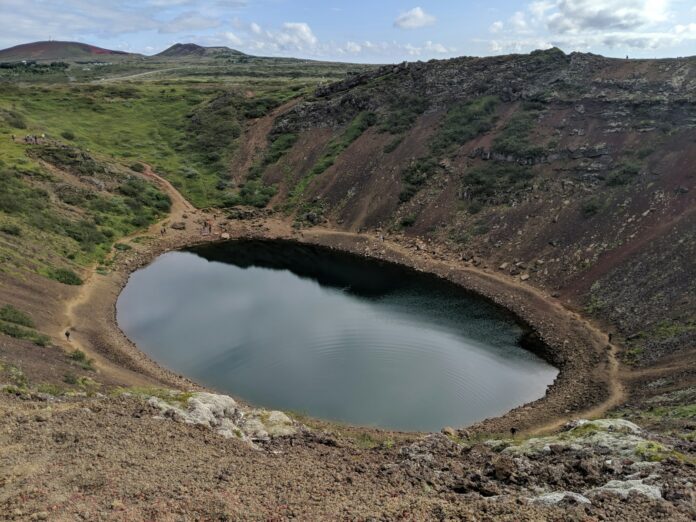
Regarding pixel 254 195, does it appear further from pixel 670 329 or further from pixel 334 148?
pixel 670 329

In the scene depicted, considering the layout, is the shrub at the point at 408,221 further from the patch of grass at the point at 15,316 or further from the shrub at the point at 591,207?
the patch of grass at the point at 15,316

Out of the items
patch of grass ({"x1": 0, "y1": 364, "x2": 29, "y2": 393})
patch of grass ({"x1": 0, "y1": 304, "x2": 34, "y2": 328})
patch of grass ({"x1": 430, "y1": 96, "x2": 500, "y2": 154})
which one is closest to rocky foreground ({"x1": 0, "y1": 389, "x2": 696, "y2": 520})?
patch of grass ({"x1": 0, "y1": 364, "x2": 29, "y2": 393})

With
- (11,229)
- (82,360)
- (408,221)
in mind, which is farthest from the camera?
(408,221)

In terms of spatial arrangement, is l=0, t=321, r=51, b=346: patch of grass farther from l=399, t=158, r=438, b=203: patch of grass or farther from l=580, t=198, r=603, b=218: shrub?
l=580, t=198, r=603, b=218: shrub

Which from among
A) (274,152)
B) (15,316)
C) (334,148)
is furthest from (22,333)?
(274,152)

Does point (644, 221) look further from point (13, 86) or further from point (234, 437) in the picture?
point (13, 86)
